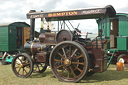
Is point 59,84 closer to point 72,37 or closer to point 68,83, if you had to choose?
point 68,83

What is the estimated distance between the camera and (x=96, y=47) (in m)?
5.49

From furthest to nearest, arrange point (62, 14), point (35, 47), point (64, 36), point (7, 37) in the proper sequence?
point (7, 37), point (35, 47), point (62, 14), point (64, 36)

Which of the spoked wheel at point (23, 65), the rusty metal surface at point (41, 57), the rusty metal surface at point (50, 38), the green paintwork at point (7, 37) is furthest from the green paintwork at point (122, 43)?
the green paintwork at point (7, 37)

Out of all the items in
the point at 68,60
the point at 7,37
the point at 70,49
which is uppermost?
the point at 7,37

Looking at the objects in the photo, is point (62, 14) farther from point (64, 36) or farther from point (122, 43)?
point (122, 43)

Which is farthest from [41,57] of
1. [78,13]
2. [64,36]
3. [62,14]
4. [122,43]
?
[122,43]

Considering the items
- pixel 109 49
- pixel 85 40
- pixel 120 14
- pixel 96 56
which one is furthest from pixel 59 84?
pixel 120 14

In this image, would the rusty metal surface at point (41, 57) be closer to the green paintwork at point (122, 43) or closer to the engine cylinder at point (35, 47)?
the engine cylinder at point (35, 47)

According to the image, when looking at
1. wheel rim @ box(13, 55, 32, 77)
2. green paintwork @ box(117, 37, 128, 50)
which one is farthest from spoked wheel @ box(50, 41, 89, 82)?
green paintwork @ box(117, 37, 128, 50)

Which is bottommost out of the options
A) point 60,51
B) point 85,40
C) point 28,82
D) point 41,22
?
point 28,82

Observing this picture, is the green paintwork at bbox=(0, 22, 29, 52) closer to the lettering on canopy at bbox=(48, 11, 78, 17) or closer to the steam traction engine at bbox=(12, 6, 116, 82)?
the steam traction engine at bbox=(12, 6, 116, 82)

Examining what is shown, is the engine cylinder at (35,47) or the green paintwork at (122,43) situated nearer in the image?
the engine cylinder at (35,47)

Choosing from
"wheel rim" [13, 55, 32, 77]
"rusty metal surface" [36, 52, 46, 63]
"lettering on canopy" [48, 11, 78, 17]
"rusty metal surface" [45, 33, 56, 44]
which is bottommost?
"wheel rim" [13, 55, 32, 77]

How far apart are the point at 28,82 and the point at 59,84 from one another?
106 centimetres
